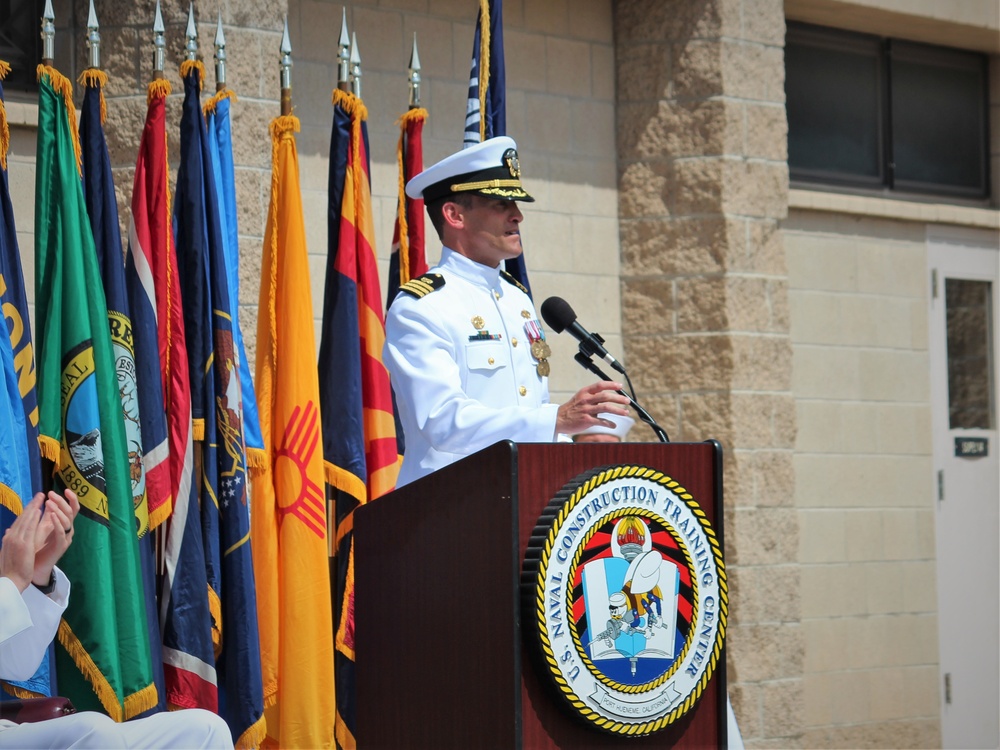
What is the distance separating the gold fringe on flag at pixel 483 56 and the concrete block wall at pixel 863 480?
2.07 m

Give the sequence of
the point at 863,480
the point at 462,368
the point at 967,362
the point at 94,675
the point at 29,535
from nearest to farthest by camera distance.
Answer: the point at 29,535, the point at 462,368, the point at 94,675, the point at 863,480, the point at 967,362

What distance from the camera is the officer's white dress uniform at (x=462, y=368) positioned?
117 inches

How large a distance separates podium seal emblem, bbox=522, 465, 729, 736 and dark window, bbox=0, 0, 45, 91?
324 cm

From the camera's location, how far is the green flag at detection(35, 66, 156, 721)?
12.4 feet

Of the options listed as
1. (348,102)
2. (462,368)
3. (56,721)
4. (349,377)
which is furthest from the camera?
(348,102)

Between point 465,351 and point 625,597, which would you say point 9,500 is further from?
point 625,597

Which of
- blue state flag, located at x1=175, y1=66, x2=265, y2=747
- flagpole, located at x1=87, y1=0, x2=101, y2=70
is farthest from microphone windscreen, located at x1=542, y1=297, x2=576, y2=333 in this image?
flagpole, located at x1=87, y1=0, x2=101, y2=70

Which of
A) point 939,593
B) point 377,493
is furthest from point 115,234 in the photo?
point 939,593

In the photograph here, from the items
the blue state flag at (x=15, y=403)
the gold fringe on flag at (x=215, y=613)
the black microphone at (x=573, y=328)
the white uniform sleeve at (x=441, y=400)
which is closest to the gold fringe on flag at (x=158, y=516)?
the gold fringe on flag at (x=215, y=613)

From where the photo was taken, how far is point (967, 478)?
21.8 feet

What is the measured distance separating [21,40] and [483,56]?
1594 millimetres

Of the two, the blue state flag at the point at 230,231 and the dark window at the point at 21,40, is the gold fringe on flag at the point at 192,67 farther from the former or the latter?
the dark window at the point at 21,40

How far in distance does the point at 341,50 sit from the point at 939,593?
12.4ft

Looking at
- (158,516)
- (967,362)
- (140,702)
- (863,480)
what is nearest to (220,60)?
(158,516)
